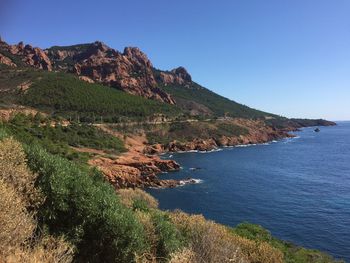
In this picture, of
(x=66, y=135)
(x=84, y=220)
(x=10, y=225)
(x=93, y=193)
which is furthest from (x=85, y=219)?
(x=66, y=135)

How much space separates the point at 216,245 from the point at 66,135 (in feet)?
299

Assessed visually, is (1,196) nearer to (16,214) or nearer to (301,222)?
Result: (16,214)

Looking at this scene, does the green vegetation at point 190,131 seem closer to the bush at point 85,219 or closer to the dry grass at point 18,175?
the bush at point 85,219

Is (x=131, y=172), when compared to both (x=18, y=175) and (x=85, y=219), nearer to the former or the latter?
(x=85, y=219)

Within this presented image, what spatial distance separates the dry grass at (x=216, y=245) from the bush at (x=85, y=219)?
4499 millimetres

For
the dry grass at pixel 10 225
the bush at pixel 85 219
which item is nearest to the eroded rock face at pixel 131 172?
the bush at pixel 85 219

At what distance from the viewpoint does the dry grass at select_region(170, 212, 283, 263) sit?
25188mm

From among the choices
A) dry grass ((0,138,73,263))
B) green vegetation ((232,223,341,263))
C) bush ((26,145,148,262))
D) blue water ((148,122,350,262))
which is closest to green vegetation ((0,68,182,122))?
blue water ((148,122,350,262))

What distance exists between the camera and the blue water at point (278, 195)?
191ft

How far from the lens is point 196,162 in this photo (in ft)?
395

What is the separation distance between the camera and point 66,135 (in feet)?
364

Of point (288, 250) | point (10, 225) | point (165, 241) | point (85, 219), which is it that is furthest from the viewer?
point (288, 250)

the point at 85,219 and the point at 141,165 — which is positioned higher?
the point at 85,219

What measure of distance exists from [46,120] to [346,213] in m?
88.6
